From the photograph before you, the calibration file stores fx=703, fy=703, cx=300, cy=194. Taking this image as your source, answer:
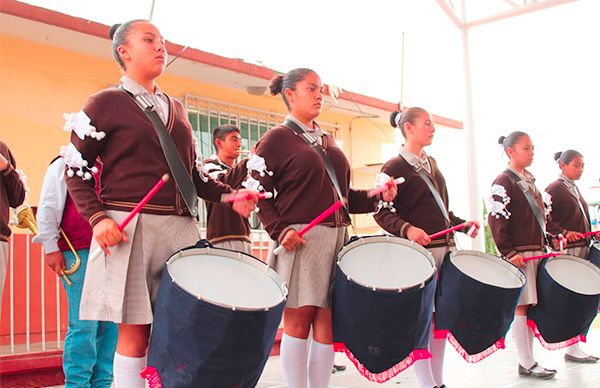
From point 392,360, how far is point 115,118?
55.7 inches

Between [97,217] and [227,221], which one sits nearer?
[97,217]

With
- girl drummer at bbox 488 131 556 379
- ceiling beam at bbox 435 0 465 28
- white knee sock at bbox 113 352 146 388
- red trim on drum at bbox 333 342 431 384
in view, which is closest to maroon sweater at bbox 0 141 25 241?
white knee sock at bbox 113 352 146 388

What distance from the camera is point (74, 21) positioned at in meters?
5.68

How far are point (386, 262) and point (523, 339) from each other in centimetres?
189

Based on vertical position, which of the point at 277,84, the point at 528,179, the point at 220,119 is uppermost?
the point at 220,119

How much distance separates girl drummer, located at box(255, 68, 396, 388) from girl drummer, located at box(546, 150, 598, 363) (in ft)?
8.97

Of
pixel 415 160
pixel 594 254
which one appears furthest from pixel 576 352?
pixel 415 160

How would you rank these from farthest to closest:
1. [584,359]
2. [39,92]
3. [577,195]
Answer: [39,92] < [577,195] < [584,359]

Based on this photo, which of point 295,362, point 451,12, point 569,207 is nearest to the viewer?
point 295,362

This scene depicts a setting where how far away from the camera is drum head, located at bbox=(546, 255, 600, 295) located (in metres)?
4.27

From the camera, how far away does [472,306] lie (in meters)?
3.32

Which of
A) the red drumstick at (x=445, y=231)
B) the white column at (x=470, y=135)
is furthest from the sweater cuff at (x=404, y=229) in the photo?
the white column at (x=470, y=135)

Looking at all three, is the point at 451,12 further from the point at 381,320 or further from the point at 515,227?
the point at 381,320

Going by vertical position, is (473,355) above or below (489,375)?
above
